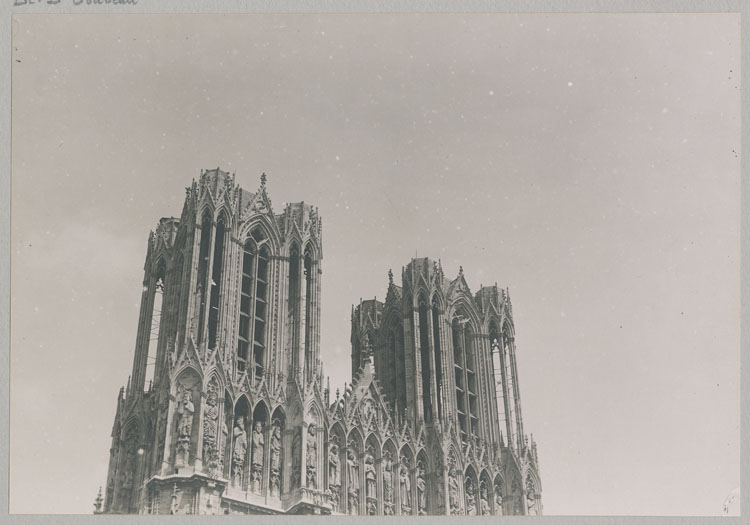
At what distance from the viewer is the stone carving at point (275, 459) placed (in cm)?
4012

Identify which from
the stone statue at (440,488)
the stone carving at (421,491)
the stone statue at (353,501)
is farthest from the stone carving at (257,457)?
the stone statue at (440,488)

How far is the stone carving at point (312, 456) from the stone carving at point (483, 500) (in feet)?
27.4

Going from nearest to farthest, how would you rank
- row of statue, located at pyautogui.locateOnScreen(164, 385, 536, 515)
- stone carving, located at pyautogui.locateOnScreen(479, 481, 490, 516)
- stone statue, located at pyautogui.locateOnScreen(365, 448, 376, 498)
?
row of statue, located at pyautogui.locateOnScreen(164, 385, 536, 515) < stone statue, located at pyautogui.locateOnScreen(365, 448, 376, 498) < stone carving, located at pyautogui.locateOnScreen(479, 481, 490, 516)

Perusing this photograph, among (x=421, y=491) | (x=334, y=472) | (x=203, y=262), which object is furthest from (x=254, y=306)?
(x=421, y=491)

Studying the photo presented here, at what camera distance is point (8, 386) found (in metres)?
26.4

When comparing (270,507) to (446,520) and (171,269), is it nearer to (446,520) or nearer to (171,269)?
(171,269)

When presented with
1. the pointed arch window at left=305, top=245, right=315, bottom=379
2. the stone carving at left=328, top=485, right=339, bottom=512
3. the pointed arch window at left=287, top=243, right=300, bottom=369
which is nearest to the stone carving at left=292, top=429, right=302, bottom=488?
the stone carving at left=328, top=485, right=339, bottom=512

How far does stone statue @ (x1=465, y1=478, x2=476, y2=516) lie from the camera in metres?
45.6

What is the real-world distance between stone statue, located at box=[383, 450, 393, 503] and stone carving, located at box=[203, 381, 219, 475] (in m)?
7.54

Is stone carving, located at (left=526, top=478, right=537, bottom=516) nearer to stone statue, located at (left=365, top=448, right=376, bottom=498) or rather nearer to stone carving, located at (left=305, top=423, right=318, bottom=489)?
stone statue, located at (left=365, top=448, right=376, bottom=498)

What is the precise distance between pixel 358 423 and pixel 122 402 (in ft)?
28.0

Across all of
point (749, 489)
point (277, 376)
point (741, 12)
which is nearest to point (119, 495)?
point (277, 376)

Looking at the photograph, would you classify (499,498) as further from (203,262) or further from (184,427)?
(203,262)

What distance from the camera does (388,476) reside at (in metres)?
43.8
